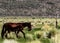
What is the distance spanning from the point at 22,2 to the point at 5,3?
49 centimetres

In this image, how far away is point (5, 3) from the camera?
267 inches

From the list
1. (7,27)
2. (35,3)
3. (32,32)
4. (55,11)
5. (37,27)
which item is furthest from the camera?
(35,3)

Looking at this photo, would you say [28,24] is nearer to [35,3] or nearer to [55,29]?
[55,29]

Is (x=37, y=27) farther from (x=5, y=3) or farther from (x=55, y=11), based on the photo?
(x=5, y=3)

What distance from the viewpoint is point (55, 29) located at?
3484 mm

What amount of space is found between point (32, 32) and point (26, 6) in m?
2.93

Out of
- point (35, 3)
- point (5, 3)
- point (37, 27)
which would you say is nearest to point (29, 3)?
point (35, 3)

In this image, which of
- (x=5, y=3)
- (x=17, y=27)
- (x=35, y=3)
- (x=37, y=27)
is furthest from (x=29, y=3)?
(x=17, y=27)

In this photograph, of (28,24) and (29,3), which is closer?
(28,24)

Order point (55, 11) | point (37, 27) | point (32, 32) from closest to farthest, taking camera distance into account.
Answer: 1. point (32, 32)
2. point (37, 27)
3. point (55, 11)

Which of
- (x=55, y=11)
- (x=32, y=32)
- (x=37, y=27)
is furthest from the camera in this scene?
(x=55, y=11)

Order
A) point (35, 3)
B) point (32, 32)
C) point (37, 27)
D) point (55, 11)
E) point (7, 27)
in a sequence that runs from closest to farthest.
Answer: point (7, 27), point (32, 32), point (37, 27), point (55, 11), point (35, 3)

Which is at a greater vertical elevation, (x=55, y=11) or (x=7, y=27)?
(x=7, y=27)

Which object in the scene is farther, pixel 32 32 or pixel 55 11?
pixel 55 11
